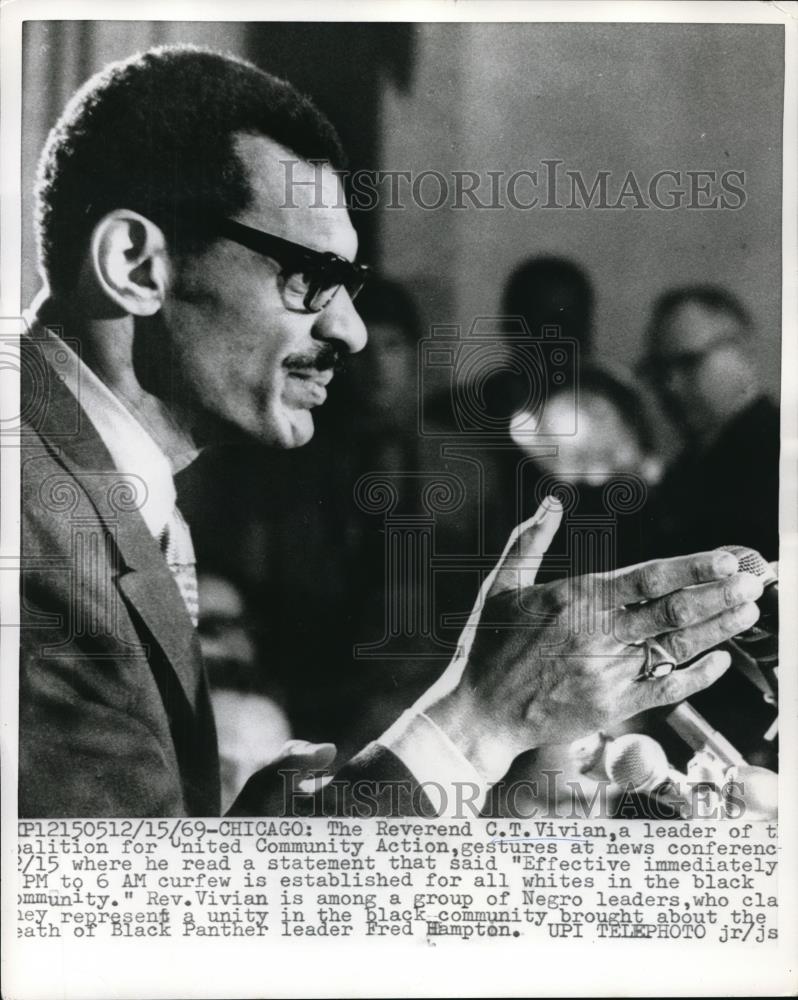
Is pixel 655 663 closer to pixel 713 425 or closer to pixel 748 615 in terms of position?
pixel 748 615

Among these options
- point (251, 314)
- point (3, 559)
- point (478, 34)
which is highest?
point (478, 34)

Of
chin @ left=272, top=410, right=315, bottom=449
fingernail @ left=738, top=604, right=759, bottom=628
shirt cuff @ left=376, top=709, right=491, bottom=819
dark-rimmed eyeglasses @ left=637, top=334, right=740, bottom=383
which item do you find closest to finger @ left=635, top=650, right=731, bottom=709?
fingernail @ left=738, top=604, right=759, bottom=628

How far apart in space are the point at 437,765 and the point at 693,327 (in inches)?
42.5

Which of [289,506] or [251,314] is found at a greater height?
[251,314]

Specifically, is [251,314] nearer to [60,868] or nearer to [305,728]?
[305,728]

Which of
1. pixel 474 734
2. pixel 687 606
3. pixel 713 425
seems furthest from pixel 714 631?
pixel 474 734

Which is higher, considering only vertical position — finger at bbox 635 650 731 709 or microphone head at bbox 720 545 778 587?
microphone head at bbox 720 545 778 587

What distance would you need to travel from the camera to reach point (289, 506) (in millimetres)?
2016

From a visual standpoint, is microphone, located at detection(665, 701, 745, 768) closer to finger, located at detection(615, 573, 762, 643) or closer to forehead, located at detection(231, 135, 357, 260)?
finger, located at detection(615, 573, 762, 643)

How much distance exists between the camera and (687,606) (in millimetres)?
2033

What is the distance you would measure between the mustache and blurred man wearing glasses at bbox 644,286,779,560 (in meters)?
0.66

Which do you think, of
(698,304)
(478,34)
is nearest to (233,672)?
(698,304)

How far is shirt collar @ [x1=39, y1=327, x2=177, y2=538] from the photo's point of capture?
203 centimetres

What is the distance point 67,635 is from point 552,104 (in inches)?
60.1
